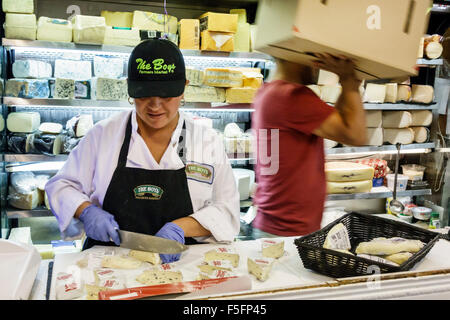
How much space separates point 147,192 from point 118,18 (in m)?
2.25

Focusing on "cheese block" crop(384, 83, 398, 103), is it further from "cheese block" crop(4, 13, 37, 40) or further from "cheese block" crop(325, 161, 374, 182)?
"cheese block" crop(4, 13, 37, 40)

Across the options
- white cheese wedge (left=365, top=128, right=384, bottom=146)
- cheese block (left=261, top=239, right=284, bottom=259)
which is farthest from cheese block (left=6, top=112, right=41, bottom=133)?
white cheese wedge (left=365, top=128, right=384, bottom=146)

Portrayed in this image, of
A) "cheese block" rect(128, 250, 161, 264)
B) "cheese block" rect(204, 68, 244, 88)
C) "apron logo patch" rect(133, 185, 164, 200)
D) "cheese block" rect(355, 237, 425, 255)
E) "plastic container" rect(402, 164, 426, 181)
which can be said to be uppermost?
"cheese block" rect(204, 68, 244, 88)

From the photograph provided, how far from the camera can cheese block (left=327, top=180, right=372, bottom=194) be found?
13.5 ft

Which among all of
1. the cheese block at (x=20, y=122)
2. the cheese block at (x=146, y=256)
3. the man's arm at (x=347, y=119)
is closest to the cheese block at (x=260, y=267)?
the cheese block at (x=146, y=256)

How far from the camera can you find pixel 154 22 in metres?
3.53

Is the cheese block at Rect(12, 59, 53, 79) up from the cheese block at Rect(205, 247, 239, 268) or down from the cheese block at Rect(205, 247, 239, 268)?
up

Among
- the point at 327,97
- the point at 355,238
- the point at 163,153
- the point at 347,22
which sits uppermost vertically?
the point at 347,22

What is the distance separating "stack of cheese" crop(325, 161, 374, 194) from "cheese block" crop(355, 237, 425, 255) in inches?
101

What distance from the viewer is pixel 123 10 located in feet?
12.3

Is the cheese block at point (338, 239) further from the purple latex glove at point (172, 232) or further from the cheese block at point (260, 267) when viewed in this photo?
the purple latex glove at point (172, 232)
